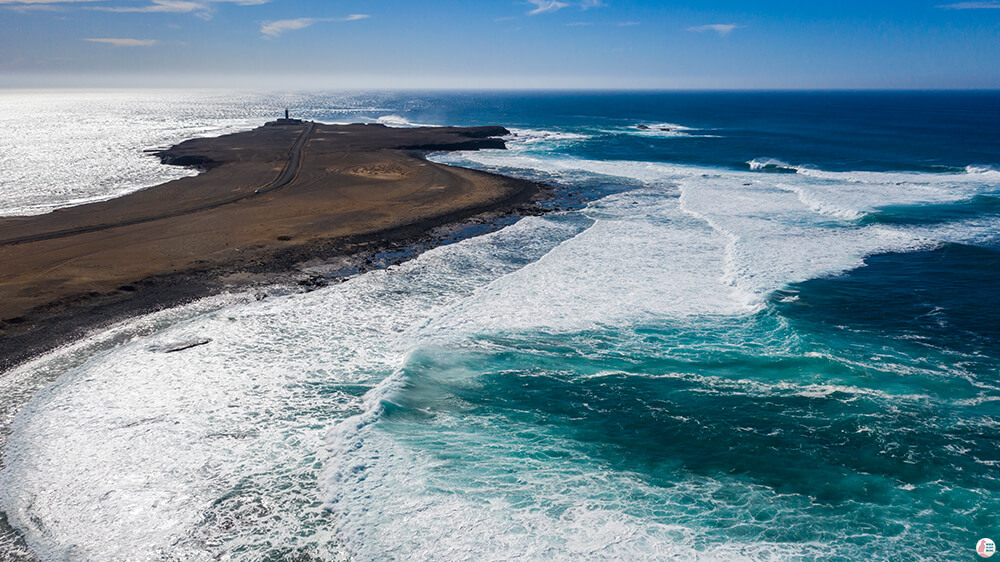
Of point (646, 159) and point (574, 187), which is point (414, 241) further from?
point (646, 159)

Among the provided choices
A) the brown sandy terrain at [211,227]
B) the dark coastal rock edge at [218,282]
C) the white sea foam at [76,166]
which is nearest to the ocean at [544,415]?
the dark coastal rock edge at [218,282]

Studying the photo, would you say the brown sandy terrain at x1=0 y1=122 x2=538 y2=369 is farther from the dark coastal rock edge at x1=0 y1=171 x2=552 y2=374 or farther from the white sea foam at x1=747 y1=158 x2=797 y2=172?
the white sea foam at x1=747 y1=158 x2=797 y2=172

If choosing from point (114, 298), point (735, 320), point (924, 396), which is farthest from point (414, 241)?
point (924, 396)

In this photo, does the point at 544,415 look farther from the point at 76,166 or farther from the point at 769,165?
the point at 76,166

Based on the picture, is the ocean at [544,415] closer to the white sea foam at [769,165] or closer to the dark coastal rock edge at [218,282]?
the dark coastal rock edge at [218,282]

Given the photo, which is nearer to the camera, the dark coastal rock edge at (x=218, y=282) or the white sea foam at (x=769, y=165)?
the dark coastal rock edge at (x=218, y=282)
